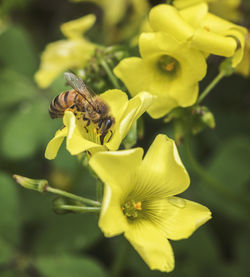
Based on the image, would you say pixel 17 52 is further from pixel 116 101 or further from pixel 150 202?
pixel 150 202

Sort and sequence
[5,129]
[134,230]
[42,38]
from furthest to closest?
[42,38] → [5,129] → [134,230]

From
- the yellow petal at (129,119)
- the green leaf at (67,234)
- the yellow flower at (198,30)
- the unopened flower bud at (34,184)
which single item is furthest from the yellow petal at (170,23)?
the green leaf at (67,234)

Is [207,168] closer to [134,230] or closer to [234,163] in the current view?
[234,163]

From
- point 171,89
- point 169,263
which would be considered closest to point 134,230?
Result: point 169,263

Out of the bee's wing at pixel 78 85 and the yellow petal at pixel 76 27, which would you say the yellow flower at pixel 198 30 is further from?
the yellow petal at pixel 76 27

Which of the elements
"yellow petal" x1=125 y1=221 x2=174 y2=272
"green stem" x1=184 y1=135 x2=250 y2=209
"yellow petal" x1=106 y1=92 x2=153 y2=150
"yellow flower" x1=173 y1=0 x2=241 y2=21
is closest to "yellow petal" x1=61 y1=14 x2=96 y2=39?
"yellow flower" x1=173 y1=0 x2=241 y2=21

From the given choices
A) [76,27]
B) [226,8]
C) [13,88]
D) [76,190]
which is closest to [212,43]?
[76,27]

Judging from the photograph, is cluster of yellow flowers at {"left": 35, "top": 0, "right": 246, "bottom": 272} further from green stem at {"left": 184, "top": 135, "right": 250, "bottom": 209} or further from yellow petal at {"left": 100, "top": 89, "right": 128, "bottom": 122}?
green stem at {"left": 184, "top": 135, "right": 250, "bottom": 209}
